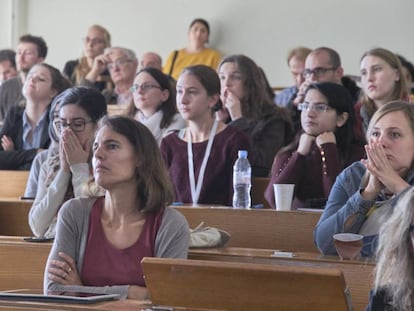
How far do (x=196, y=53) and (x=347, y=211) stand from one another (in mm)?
5724

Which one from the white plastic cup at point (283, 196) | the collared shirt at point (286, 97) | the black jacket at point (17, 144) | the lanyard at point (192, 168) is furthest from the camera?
the collared shirt at point (286, 97)

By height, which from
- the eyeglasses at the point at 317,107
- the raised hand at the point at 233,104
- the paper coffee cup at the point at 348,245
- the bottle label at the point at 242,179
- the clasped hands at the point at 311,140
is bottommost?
the paper coffee cup at the point at 348,245

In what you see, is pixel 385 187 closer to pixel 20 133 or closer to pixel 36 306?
pixel 36 306

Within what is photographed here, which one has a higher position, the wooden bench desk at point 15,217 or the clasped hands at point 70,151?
the clasped hands at point 70,151

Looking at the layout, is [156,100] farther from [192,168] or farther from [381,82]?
[381,82]

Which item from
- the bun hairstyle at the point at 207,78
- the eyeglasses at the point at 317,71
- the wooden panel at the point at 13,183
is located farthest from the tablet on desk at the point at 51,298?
the eyeglasses at the point at 317,71

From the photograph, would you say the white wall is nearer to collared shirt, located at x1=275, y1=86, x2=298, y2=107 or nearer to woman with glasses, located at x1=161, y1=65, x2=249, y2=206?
collared shirt, located at x1=275, y1=86, x2=298, y2=107

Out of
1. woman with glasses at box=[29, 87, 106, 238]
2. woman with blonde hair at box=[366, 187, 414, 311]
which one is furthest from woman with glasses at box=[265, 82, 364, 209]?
woman with blonde hair at box=[366, 187, 414, 311]

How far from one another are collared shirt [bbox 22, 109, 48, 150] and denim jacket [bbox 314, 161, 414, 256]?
2.69 metres

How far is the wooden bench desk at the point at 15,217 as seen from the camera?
175 inches

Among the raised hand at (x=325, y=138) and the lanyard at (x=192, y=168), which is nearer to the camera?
the raised hand at (x=325, y=138)

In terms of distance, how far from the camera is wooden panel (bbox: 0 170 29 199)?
5.22 meters

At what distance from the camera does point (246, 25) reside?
364 inches

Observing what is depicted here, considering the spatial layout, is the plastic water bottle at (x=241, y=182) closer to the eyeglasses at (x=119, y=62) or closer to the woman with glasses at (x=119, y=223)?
the woman with glasses at (x=119, y=223)
